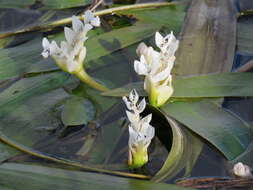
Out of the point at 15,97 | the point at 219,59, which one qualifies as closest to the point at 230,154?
the point at 219,59

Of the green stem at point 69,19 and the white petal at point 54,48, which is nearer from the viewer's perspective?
the white petal at point 54,48

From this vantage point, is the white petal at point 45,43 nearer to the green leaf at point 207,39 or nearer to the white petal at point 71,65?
the white petal at point 71,65

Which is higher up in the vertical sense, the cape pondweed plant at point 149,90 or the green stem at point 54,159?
the cape pondweed plant at point 149,90

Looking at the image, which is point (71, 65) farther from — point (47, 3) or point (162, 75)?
point (47, 3)

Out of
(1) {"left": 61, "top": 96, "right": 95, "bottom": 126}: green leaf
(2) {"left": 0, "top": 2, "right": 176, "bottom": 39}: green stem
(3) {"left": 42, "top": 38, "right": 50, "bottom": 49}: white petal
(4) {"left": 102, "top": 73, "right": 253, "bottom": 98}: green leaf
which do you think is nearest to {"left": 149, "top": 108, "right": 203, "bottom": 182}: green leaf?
(4) {"left": 102, "top": 73, "right": 253, "bottom": 98}: green leaf

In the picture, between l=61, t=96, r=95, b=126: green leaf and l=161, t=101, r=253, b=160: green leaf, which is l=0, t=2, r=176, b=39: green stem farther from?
l=161, t=101, r=253, b=160: green leaf

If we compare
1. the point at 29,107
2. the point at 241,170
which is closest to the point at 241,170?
the point at 241,170

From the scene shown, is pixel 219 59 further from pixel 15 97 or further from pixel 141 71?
pixel 15 97

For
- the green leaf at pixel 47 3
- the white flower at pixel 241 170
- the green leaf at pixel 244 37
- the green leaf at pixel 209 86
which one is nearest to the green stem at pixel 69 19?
the green leaf at pixel 47 3
